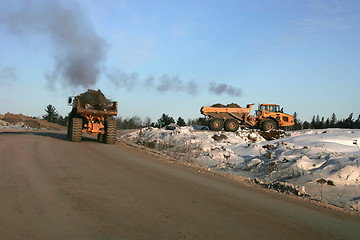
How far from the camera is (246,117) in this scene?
25.6m

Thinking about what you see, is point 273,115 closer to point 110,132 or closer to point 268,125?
point 268,125

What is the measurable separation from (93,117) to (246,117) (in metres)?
13.8

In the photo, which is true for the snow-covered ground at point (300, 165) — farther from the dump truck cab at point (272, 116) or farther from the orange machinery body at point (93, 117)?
the dump truck cab at point (272, 116)

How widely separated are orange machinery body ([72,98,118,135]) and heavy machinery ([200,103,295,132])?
9.77m

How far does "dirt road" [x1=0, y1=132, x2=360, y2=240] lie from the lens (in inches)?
148

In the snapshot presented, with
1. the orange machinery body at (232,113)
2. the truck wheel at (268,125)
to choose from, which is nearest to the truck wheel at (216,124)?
the orange machinery body at (232,113)

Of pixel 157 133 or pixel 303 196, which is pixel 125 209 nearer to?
pixel 303 196

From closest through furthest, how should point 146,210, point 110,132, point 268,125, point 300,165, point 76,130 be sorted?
point 146,210 → point 300,165 → point 76,130 → point 110,132 → point 268,125

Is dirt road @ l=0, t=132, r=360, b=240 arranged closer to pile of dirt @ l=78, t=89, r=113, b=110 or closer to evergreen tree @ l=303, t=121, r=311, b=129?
pile of dirt @ l=78, t=89, r=113, b=110

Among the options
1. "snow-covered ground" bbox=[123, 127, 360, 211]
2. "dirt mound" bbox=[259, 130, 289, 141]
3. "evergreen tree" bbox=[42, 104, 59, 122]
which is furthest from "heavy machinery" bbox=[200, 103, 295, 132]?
"evergreen tree" bbox=[42, 104, 59, 122]

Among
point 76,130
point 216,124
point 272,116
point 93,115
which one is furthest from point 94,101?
point 272,116

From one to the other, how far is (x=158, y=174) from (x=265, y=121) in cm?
1921

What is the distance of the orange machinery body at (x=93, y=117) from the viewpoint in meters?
16.9

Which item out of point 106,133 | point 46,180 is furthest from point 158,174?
point 106,133
